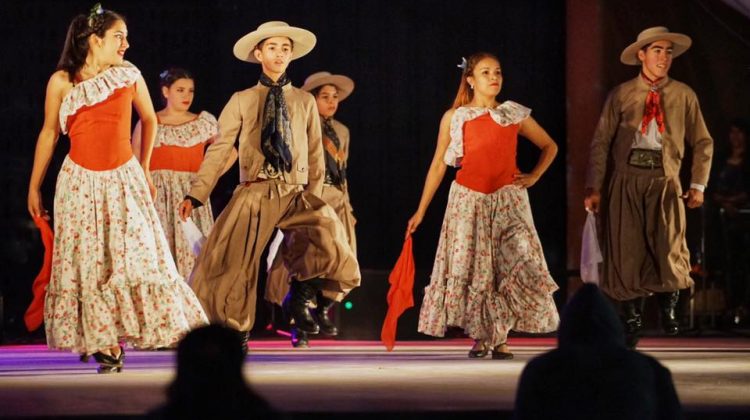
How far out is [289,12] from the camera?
1036 cm

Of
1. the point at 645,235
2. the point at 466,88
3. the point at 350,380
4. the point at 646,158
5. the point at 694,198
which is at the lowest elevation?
the point at 350,380

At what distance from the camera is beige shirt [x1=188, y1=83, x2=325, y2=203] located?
7.35m

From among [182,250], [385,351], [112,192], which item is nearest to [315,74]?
[182,250]

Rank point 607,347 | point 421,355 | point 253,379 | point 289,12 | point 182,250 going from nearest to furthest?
point 607,347, point 253,379, point 421,355, point 182,250, point 289,12

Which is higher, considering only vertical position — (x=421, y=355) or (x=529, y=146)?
(x=529, y=146)

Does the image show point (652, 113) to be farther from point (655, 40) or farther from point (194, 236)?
point (194, 236)

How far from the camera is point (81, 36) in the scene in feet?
21.0

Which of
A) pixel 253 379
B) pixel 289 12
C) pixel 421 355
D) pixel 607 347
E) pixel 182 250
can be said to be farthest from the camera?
pixel 289 12

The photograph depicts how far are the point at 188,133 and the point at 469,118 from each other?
2.38 metres

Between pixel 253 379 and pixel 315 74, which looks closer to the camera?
pixel 253 379

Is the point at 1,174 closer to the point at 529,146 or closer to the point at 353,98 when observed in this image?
the point at 353,98

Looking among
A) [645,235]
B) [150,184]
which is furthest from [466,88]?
[150,184]

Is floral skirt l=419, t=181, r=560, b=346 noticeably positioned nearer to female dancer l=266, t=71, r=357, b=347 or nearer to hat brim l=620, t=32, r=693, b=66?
hat brim l=620, t=32, r=693, b=66

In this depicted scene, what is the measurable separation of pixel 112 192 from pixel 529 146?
4970mm
